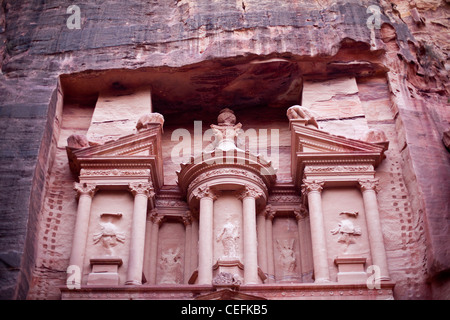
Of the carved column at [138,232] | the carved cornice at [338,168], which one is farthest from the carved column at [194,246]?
the carved cornice at [338,168]

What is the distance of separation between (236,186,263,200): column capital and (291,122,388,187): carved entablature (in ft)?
3.77

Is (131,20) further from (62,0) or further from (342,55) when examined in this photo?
(342,55)

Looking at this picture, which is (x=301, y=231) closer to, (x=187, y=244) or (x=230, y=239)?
(x=230, y=239)

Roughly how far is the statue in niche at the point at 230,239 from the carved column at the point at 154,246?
172 centimetres

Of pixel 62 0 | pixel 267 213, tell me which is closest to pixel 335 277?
pixel 267 213

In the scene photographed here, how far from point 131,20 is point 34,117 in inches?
168

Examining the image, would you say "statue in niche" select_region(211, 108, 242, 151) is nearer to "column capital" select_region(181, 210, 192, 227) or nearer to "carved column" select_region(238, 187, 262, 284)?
"carved column" select_region(238, 187, 262, 284)

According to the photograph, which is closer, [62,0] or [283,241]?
[283,241]

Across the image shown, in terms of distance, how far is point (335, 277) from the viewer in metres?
13.0

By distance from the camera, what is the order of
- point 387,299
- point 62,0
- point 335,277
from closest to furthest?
point 387,299 < point 335,277 < point 62,0

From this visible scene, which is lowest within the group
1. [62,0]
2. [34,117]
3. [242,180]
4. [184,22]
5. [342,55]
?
[242,180]

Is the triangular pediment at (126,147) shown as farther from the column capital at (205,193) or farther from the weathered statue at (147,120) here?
the column capital at (205,193)

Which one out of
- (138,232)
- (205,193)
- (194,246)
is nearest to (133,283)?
(138,232)

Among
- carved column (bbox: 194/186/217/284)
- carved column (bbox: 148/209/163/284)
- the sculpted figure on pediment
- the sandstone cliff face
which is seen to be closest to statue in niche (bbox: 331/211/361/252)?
the sandstone cliff face
